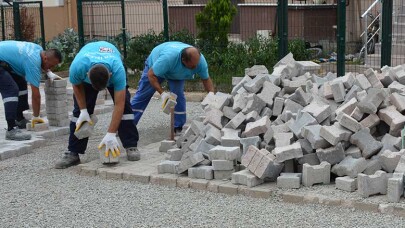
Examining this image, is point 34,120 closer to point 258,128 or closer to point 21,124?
point 21,124

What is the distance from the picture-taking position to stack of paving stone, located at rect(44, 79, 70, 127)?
9891 millimetres

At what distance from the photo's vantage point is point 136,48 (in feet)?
46.2

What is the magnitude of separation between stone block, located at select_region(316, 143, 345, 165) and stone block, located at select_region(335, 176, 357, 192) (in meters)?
0.25

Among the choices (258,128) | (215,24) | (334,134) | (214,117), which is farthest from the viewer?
(215,24)

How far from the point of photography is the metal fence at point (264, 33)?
12.0 metres

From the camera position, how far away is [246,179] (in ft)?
20.4

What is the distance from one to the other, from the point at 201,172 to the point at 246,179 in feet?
1.93

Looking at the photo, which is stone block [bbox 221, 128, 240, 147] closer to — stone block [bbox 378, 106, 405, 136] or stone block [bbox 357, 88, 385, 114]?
stone block [bbox 357, 88, 385, 114]

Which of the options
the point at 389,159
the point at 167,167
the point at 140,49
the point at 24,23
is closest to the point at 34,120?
the point at 167,167

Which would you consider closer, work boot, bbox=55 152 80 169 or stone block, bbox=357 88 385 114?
stone block, bbox=357 88 385 114

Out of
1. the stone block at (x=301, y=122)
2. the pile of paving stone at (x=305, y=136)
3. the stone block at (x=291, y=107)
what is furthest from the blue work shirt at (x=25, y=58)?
the stone block at (x=301, y=122)

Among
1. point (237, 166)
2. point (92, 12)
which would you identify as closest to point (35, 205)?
point (237, 166)

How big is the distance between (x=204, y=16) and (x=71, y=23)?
828cm

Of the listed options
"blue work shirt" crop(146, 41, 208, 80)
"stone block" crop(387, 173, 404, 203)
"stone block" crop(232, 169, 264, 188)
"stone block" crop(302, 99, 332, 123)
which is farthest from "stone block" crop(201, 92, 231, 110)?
"stone block" crop(387, 173, 404, 203)
